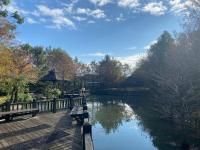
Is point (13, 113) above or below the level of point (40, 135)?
above

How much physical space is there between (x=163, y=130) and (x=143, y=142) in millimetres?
2709

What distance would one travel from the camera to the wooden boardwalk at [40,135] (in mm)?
7162

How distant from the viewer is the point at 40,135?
848 centimetres

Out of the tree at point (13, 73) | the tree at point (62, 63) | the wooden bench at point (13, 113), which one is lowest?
the wooden bench at point (13, 113)

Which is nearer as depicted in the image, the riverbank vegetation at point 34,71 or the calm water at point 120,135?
the calm water at point 120,135

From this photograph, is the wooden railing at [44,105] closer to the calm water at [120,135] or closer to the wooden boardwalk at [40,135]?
the wooden boardwalk at [40,135]

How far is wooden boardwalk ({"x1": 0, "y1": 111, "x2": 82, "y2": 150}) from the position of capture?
7.16 metres

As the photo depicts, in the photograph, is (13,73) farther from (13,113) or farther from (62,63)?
(62,63)

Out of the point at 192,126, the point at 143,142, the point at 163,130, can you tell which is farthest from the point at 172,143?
the point at 192,126

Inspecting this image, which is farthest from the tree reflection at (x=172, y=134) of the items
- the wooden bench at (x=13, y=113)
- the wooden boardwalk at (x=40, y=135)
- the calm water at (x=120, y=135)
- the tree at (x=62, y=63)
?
the tree at (x=62, y=63)

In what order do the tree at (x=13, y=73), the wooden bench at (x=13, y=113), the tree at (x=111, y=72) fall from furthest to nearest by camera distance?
1. the tree at (x=111, y=72)
2. the tree at (x=13, y=73)
3. the wooden bench at (x=13, y=113)

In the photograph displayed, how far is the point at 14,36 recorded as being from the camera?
14898 mm

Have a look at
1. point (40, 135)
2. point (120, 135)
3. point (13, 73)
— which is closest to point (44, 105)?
point (120, 135)

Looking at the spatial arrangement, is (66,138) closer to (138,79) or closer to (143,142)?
(143,142)
